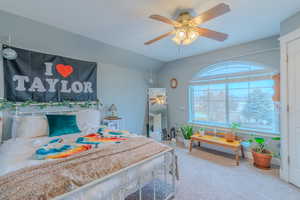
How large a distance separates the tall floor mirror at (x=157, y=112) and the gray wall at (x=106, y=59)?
259 mm

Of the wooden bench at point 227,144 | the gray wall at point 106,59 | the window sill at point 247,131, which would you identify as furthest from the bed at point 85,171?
the window sill at point 247,131

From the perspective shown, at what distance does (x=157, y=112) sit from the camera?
448cm

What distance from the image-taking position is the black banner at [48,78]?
2.28 m

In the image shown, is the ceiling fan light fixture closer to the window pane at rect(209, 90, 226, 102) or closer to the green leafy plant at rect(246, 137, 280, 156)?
the window pane at rect(209, 90, 226, 102)

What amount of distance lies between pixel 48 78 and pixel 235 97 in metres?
4.17

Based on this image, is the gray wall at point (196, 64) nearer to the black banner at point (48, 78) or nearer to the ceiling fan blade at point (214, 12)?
the ceiling fan blade at point (214, 12)

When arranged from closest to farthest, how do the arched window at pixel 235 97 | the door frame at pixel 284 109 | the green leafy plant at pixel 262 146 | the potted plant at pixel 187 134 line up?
the door frame at pixel 284 109
the green leafy plant at pixel 262 146
the arched window at pixel 235 97
the potted plant at pixel 187 134

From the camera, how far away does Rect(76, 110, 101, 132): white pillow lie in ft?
8.54

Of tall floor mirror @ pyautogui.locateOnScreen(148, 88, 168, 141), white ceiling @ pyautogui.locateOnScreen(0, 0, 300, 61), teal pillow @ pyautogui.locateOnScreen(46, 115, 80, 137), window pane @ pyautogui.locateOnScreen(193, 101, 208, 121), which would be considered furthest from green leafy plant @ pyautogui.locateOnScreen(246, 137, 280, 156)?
teal pillow @ pyautogui.locateOnScreen(46, 115, 80, 137)

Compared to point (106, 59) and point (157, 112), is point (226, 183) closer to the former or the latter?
point (157, 112)

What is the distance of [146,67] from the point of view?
4.46 meters

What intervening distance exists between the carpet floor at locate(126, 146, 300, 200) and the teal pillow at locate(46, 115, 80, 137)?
5.01ft

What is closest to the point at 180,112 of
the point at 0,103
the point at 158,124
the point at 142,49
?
the point at 158,124

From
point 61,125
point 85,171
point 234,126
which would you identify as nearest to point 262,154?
point 234,126
